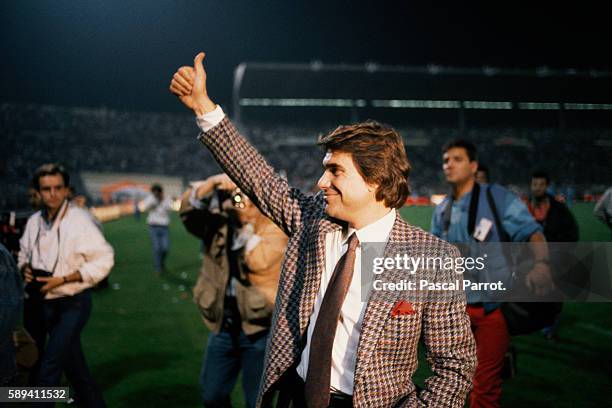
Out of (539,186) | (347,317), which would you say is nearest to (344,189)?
(347,317)

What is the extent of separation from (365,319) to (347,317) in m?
0.10

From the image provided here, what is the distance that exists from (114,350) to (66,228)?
8.74 ft

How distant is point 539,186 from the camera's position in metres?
5.44

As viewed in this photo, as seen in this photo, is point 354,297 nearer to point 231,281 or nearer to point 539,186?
point 231,281

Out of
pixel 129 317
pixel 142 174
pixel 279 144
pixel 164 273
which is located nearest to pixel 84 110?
pixel 142 174

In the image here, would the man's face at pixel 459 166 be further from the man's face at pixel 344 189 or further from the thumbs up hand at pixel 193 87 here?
the thumbs up hand at pixel 193 87

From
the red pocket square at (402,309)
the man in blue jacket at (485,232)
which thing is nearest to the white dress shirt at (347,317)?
the red pocket square at (402,309)

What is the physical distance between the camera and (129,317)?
22.7 feet

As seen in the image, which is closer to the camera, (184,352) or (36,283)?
(36,283)

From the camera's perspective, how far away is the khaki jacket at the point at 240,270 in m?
2.96

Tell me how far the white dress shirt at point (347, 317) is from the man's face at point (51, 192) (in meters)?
2.34

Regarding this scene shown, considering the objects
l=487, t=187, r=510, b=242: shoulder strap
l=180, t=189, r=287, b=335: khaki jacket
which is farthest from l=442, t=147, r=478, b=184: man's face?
l=180, t=189, r=287, b=335: khaki jacket

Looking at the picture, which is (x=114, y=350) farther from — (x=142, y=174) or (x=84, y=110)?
(x=84, y=110)

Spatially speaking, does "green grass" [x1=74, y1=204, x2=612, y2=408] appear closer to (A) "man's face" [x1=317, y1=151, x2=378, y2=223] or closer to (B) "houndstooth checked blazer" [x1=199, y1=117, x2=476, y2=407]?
(B) "houndstooth checked blazer" [x1=199, y1=117, x2=476, y2=407]
